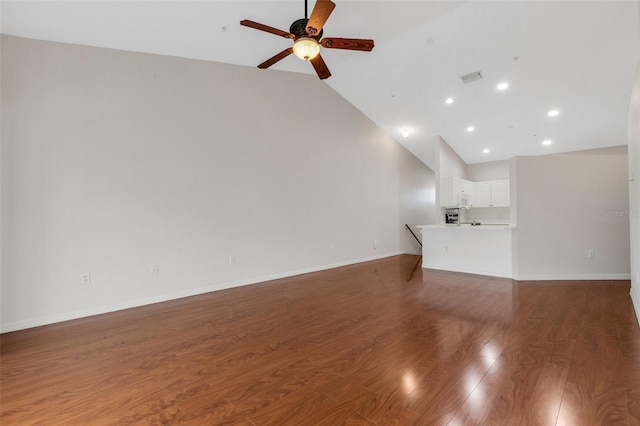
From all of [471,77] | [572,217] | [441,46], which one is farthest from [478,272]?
[441,46]

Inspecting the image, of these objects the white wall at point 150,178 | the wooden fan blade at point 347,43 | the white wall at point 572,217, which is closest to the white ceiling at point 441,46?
the white wall at point 150,178

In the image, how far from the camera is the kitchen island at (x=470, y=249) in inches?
197

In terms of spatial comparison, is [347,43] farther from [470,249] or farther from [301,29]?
[470,249]

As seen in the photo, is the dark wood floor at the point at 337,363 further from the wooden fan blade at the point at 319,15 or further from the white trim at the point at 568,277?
the wooden fan blade at the point at 319,15

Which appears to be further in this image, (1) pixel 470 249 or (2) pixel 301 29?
(1) pixel 470 249

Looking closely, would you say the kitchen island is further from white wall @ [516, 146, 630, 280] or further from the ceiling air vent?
the ceiling air vent

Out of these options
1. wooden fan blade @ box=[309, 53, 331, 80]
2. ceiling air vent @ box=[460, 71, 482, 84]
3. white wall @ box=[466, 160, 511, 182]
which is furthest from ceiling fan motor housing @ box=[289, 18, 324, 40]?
white wall @ box=[466, 160, 511, 182]

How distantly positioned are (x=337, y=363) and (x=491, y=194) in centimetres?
789

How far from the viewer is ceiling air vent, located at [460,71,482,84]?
4723mm

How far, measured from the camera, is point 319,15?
232cm

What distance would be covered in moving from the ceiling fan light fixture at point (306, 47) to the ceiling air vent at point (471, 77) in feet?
11.2

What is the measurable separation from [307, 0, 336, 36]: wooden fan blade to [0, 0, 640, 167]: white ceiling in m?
1.00

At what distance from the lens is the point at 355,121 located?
6855 millimetres

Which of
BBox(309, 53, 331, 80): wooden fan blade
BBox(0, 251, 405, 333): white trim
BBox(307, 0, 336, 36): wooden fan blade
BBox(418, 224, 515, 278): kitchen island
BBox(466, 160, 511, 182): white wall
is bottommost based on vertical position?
BBox(0, 251, 405, 333): white trim
